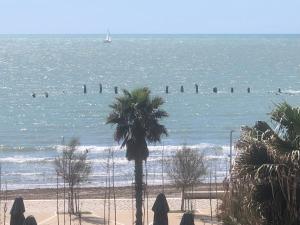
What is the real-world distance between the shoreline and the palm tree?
15.5 m

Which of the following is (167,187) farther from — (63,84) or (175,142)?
(63,84)

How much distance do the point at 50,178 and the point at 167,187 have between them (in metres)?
9.94

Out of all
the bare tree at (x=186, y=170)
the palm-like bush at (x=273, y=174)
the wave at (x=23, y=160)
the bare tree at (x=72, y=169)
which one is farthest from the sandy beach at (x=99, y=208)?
the palm-like bush at (x=273, y=174)

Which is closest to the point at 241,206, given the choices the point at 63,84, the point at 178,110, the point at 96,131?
the point at 96,131

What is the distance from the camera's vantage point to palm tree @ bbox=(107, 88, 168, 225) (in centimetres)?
2894

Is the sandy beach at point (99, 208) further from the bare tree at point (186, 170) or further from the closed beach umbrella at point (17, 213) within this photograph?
the closed beach umbrella at point (17, 213)

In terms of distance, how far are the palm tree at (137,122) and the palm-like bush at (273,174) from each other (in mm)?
14461

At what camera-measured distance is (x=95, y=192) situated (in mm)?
47875

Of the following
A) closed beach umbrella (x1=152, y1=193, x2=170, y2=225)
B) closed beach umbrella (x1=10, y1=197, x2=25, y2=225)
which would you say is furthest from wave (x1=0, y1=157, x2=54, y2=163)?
closed beach umbrella (x1=152, y1=193, x2=170, y2=225)

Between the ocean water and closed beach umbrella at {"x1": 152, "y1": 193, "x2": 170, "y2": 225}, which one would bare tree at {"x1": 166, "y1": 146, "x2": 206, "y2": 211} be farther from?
closed beach umbrella at {"x1": 152, "y1": 193, "x2": 170, "y2": 225}

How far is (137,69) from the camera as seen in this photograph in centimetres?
18262

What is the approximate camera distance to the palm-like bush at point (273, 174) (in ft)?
45.6

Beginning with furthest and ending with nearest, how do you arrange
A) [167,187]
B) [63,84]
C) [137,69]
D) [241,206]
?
1. [137,69]
2. [63,84]
3. [167,187]
4. [241,206]

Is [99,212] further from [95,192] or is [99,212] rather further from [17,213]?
[17,213]
